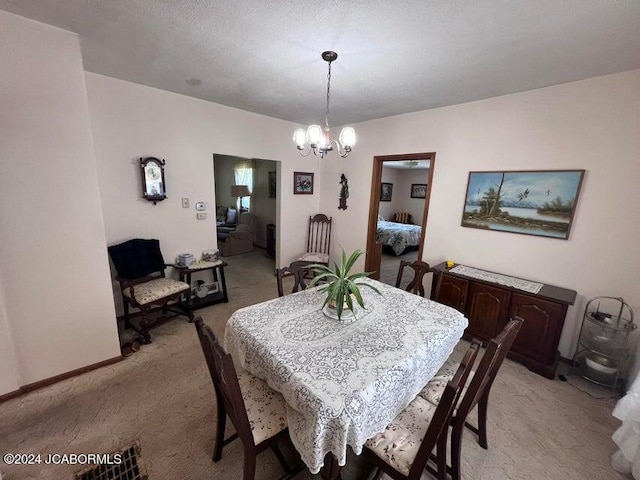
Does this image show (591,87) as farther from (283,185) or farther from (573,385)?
(283,185)

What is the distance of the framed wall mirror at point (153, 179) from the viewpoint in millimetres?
2770

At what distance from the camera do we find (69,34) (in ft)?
5.80

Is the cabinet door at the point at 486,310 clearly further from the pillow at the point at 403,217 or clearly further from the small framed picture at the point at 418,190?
Answer: the small framed picture at the point at 418,190

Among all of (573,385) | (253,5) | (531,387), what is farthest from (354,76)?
(573,385)

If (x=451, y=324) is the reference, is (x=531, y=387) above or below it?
below

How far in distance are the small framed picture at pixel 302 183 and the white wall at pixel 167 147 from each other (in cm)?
49

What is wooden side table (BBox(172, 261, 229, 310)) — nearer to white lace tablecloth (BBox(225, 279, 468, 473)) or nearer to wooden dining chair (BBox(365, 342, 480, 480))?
white lace tablecloth (BBox(225, 279, 468, 473))

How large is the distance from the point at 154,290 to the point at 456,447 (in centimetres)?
276

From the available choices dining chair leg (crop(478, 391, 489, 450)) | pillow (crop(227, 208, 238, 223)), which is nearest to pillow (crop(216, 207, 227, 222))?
pillow (crop(227, 208, 238, 223))

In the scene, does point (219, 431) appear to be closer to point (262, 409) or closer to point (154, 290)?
point (262, 409)

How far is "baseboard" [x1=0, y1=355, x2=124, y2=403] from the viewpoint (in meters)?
1.86

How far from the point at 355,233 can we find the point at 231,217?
12.4 feet

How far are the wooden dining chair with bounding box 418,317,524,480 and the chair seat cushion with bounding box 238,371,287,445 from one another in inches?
30.2

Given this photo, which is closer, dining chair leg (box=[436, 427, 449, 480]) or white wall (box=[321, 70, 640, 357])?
dining chair leg (box=[436, 427, 449, 480])
